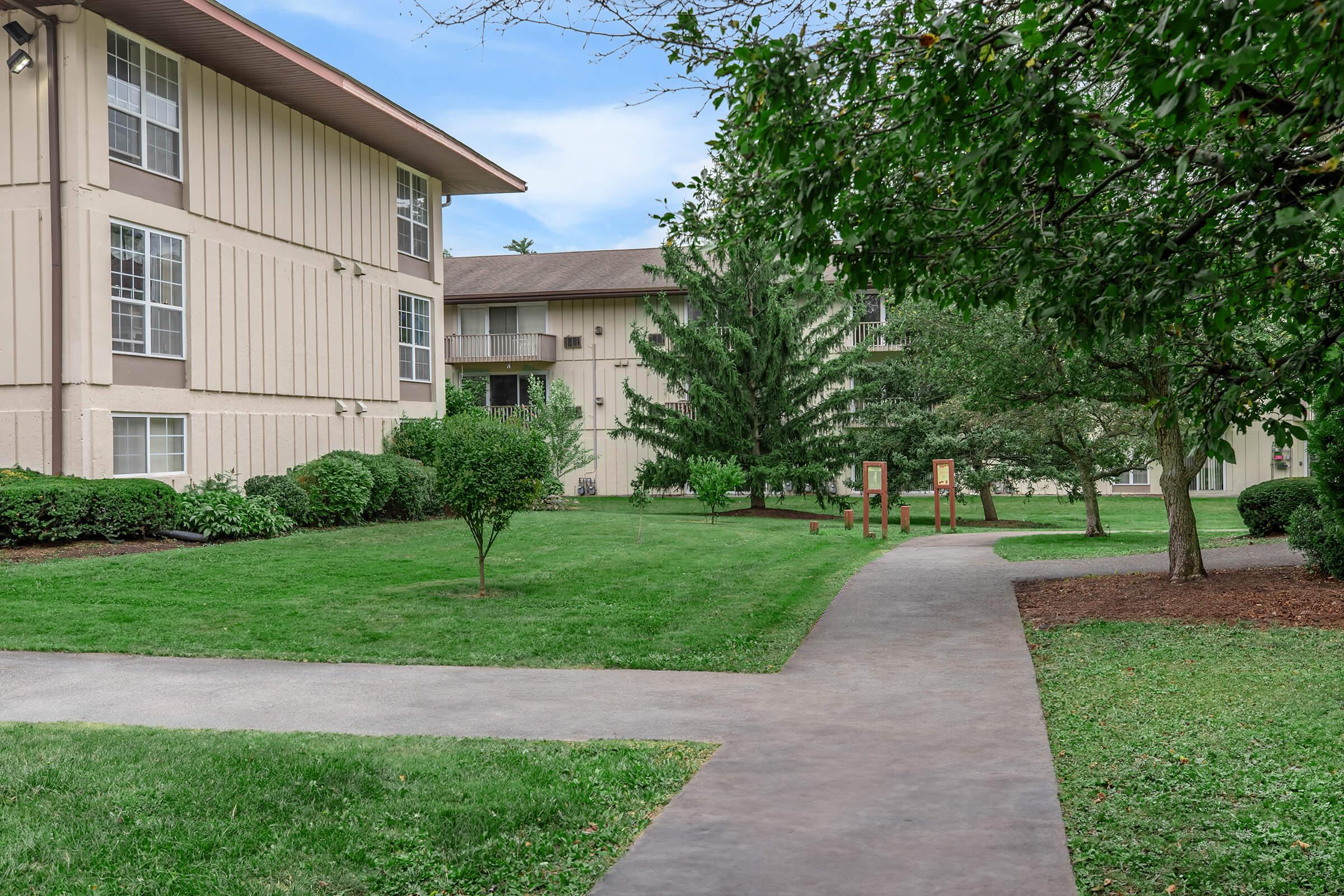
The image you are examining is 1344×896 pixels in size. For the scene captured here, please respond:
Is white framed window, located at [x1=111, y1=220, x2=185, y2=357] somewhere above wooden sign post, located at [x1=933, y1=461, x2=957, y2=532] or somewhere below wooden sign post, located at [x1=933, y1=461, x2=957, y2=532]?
above

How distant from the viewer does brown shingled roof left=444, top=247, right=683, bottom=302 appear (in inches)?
1561

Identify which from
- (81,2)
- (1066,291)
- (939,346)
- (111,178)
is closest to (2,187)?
(111,178)

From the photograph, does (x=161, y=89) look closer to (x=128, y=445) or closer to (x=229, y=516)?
(x=128, y=445)

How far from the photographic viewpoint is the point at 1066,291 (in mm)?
5000

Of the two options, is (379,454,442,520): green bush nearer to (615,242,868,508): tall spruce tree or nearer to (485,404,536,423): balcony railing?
(615,242,868,508): tall spruce tree

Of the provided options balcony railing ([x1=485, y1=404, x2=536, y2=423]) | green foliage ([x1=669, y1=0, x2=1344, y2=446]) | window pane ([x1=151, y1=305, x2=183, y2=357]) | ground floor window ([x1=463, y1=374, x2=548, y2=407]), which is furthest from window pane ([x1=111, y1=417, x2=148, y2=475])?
ground floor window ([x1=463, y1=374, x2=548, y2=407])

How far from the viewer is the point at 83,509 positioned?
1606cm

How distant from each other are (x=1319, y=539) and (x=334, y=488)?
601 inches

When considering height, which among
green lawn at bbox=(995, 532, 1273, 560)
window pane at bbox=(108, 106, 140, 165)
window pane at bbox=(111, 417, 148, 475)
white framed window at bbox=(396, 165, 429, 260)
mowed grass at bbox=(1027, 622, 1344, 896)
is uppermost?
white framed window at bbox=(396, 165, 429, 260)

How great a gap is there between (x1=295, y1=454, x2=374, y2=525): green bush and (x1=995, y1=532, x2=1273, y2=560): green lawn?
36.9 feet

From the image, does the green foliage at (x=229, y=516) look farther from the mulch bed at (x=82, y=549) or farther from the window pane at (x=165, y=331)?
the window pane at (x=165, y=331)

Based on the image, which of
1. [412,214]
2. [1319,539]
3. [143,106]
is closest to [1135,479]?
[412,214]

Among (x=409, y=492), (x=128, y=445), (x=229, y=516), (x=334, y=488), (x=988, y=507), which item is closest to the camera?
(x=229, y=516)

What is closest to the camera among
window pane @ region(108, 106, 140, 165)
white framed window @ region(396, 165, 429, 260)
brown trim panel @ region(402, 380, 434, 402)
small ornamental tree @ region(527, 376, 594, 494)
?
window pane @ region(108, 106, 140, 165)
